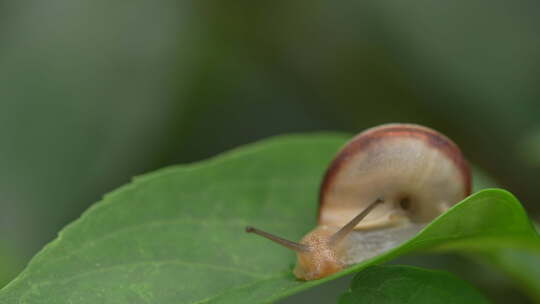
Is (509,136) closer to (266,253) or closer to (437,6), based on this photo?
(437,6)

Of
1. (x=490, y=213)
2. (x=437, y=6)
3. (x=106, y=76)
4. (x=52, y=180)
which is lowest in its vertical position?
(x=52, y=180)

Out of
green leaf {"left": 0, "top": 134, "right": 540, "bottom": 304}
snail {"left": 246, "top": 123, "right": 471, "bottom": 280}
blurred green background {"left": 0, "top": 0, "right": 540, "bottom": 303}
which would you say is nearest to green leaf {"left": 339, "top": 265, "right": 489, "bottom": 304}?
green leaf {"left": 0, "top": 134, "right": 540, "bottom": 304}

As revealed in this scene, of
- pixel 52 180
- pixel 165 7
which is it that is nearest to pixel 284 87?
pixel 165 7

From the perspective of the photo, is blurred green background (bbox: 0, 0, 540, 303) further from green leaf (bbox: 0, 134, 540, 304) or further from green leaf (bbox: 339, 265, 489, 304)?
green leaf (bbox: 339, 265, 489, 304)

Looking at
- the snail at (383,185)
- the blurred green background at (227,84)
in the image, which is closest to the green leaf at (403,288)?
the snail at (383,185)

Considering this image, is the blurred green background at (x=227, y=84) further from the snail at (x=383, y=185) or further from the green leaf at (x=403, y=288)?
the green leaf at (x=403, y=288)

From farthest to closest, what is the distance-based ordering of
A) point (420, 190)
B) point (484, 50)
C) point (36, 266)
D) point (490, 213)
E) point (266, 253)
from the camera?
point (484, 50)
point (420, 190)
point (266, 253)
point (490, 213)
point (36, 266)

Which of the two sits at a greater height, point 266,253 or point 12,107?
point 12,107
